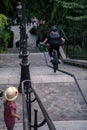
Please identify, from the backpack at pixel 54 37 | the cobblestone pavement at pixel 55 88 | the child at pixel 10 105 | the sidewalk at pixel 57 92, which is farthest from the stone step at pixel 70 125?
the backpack at pixel 54 37

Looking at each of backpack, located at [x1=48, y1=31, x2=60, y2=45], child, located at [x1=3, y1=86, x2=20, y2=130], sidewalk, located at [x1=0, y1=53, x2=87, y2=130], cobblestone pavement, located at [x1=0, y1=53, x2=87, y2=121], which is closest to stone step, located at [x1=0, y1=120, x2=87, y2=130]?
sidewalk, located at [x1=0, y1=53, x2=87, y2=130]

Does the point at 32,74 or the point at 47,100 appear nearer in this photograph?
the point at 47,100

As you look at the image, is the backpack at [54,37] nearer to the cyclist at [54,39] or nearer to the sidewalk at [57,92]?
the cyclist at [54,39]

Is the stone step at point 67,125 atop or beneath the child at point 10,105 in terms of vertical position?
beneath

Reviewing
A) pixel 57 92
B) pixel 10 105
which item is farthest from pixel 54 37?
pixel 10 105

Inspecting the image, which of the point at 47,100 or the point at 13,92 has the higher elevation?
the point at 13,92

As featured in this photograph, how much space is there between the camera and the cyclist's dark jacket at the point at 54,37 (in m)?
14.6

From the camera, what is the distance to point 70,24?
19891 millimetres

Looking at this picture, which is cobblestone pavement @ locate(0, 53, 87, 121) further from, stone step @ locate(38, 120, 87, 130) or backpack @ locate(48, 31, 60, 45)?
backpack @ locate(48, 31, 60, 45)

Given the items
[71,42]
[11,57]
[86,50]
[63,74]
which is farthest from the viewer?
[11,57]

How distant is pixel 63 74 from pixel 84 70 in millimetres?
1156

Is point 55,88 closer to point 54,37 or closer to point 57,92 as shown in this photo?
point 57,92

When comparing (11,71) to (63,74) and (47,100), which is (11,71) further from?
(47,100)

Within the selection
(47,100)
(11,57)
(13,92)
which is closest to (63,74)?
(47,100)
